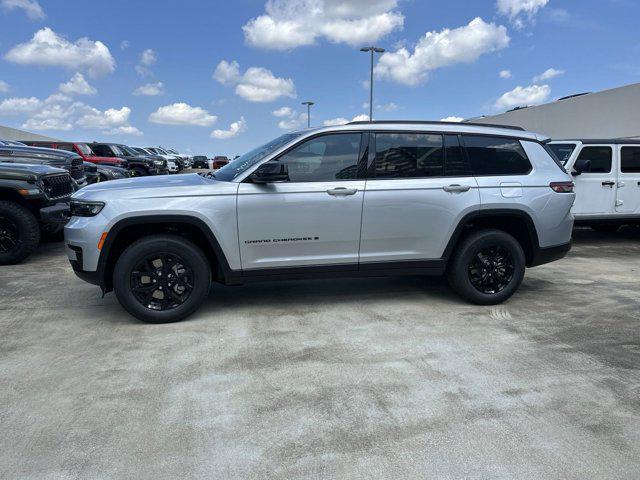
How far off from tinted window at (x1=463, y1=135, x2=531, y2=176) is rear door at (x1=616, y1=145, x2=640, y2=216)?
5069 mm

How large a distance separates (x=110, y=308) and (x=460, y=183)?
150 inches

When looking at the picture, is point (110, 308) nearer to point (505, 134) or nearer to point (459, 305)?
point (459, 305)

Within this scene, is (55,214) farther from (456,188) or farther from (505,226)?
(505,226)

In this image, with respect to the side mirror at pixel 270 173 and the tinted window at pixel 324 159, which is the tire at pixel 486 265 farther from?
the side mirror at pixel 270 173

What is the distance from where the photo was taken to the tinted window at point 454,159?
5.02 meters

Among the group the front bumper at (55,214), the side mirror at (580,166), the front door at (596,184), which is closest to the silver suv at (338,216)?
the front bumper at (55,214)

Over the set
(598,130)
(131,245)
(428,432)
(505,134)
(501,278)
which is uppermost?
(598,130)

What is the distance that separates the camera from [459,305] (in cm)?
521

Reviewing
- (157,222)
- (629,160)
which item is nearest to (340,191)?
(157,222)

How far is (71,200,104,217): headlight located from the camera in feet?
14.3

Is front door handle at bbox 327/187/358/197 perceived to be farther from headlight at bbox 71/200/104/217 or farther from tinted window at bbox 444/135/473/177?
headlight at bbox 71/200/104/217

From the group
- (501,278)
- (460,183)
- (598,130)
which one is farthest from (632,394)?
(598,130)

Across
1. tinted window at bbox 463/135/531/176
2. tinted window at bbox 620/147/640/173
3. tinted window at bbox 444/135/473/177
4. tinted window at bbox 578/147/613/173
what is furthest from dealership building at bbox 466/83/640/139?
tinted window at bbox 444/135/473/177

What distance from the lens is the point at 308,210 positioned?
15.1ft
